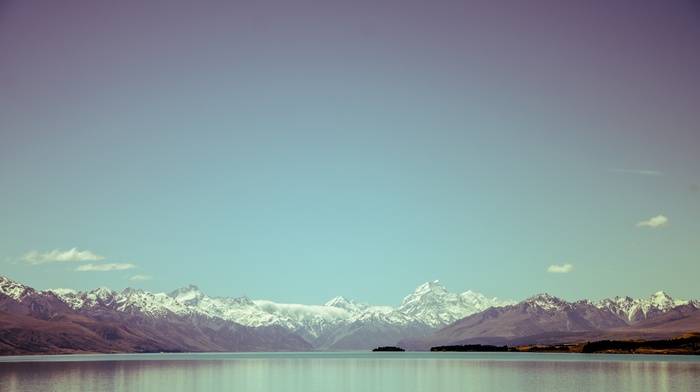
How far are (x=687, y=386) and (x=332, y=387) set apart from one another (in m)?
57.9

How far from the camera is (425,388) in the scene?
116688 mm

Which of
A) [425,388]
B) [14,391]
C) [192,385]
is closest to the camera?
[14,391]

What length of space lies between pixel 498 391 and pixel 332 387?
29798 mm

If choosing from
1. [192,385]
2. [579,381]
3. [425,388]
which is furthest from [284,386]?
[579,381]

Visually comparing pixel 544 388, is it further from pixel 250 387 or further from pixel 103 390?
pixel 103 390

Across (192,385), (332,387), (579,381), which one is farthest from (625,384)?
(192,385)

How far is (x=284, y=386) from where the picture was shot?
124688 millimetres

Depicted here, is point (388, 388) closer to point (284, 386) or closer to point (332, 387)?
point (332, 387)

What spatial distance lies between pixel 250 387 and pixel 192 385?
10950 mm

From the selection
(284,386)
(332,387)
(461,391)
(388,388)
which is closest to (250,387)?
(284,386)

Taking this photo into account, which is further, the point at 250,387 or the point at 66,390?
the point at 250,387

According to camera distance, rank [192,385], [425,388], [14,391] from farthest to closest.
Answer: [192,385], [425,388], [14,391]

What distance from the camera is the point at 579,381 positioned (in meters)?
125

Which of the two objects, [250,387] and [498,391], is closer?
[498,391]
